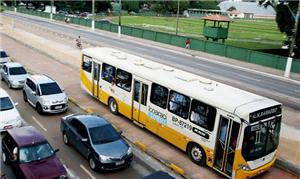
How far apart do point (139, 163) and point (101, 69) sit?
7.76 meters

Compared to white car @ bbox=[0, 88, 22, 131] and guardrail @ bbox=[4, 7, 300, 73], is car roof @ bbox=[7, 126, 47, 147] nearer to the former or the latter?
white car @ bbox=[0, 88, 22, 131]

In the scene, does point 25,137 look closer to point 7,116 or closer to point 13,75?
point 7,116

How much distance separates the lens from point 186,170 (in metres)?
13.6

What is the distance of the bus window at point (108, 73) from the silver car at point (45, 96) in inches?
97.5

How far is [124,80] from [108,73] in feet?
5.74

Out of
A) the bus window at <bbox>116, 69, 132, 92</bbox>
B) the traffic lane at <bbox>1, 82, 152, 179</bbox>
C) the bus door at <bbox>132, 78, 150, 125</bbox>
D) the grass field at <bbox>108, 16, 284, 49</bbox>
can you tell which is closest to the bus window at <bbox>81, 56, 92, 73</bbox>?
the traffic lane at <bbox>1, 82, 152, 179</bbox>

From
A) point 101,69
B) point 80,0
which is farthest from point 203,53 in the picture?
point 80,0

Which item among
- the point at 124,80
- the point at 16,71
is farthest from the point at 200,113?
the point at 16,71

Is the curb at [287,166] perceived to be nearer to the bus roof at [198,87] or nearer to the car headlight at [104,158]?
the bus roof at [198,87]

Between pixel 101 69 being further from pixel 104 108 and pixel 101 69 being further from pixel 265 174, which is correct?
pixel 265 174

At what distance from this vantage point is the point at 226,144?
12.5 meters

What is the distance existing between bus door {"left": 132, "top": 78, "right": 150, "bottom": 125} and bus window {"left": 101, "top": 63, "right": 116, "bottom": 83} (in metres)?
2.28

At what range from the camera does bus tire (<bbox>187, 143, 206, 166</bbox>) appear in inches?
541

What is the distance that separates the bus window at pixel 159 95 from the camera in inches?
611
